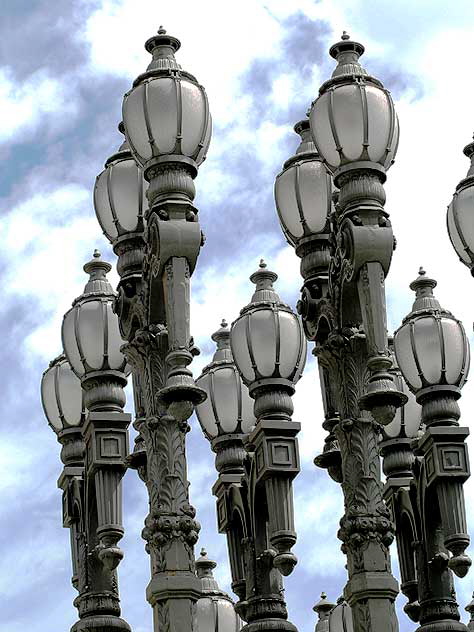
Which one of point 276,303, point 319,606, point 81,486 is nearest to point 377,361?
point 276,303

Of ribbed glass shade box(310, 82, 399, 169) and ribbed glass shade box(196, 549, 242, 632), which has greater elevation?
ribbed glass shade box(310, 82, 399, 169)

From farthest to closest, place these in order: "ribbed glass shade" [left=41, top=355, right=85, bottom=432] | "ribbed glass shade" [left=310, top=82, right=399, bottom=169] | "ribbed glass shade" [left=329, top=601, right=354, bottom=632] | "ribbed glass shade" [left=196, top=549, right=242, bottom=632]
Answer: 1. "ribbed glass shade" [left=329, top=601, right=354, bottom=632]
2. "ribbed glass shade" [left=196, top=549, right=242, bottom=632]
3. "ribbed glass shade" [left=41, top=355, right=85, bottom=432]
4. "ribbed glass shade" [left=310, top=82, right=399, bottom=169]

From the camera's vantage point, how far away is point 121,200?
57.6 feet

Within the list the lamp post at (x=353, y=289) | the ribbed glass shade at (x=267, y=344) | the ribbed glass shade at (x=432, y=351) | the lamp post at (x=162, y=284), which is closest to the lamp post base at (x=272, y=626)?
the lamp post at (x=353, y=289)

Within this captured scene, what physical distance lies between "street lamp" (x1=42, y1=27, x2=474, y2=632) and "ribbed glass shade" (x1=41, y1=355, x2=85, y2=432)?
2 centimetres

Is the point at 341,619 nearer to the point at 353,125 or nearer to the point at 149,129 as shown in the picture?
the point at 353,125

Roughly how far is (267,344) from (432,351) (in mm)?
1573

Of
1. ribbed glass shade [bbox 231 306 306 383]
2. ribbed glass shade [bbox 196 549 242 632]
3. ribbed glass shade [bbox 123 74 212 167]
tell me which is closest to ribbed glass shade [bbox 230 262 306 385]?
ribbed glass shade [bbox 231 306 306 383]

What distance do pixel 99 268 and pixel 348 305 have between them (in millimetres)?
3297

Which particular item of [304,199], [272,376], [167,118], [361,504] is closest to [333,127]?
[167,118]

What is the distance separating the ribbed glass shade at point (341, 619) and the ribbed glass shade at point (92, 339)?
4697mm

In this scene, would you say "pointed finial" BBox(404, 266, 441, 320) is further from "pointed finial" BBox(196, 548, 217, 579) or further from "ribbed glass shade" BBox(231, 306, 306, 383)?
"pointed finial" BBox(196, 548, 217, 579)

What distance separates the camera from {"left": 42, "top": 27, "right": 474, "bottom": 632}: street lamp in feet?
51.1

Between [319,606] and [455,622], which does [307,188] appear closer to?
[455,622]
